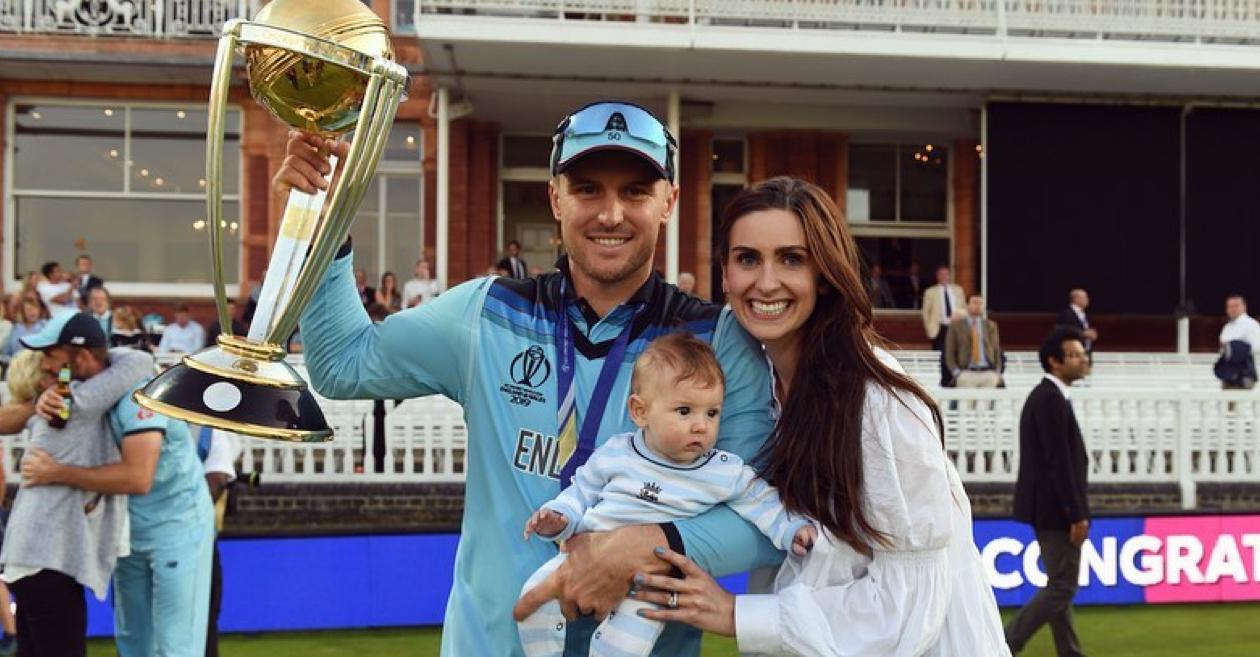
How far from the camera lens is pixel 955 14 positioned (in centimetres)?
1349

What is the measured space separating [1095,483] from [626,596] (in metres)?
9.02

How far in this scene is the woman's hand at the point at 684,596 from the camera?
204 cm

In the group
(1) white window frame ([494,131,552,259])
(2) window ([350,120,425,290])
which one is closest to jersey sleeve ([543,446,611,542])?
(2) window ([350,120,425,290])

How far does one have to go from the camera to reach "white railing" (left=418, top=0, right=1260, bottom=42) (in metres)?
13.2

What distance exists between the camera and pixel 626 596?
2.06m

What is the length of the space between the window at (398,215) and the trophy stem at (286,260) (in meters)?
14.0

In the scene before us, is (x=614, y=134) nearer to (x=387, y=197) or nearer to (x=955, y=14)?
(x=955, y=14)

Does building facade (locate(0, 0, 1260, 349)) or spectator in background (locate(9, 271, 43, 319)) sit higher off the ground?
building facade (locate(0, 0, 1260, 349))

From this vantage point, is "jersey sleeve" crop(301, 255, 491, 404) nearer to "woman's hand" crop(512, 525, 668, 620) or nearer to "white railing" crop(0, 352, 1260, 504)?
"woman's hand" crop(512, 525, 668, 620)

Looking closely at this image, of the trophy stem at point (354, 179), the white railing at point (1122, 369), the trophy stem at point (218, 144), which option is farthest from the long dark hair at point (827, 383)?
the white railing at point (1122, 369)

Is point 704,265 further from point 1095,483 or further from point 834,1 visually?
point 1095,483

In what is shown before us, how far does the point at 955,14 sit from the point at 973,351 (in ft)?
12.9

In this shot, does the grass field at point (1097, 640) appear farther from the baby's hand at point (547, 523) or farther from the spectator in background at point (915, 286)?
the spectator in background at point (915, 286)

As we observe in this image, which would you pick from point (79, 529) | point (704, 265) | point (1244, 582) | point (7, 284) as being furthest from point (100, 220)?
point (1244, 582)
